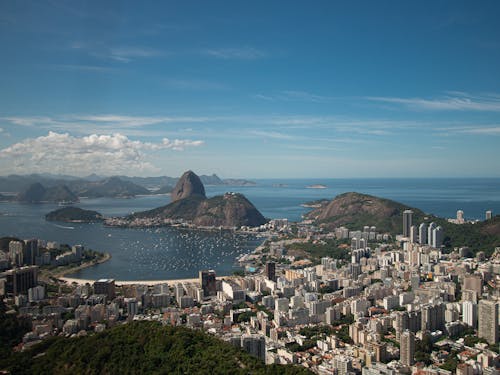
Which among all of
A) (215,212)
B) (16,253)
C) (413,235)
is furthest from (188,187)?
(413,235)

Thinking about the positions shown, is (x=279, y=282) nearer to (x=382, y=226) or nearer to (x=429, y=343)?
(x=429, y=343)

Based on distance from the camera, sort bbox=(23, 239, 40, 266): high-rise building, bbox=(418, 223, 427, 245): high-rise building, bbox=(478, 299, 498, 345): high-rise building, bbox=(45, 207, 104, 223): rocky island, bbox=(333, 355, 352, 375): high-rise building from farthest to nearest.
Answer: bbox=(45, 207, 104, 223): rocky island → bbox=(418, 223, 427, 245): high-rise building → bbox=(23, 239, 40, 266): high-rise building → bbox=(478, 299, 498, 345): high-rise building → bbox=(333, 355, 352, 375): high-rise building

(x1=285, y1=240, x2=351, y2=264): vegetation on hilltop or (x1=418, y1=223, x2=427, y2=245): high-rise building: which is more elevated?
(x1=418, y1=223, x2=427, y2=245): high-rise building

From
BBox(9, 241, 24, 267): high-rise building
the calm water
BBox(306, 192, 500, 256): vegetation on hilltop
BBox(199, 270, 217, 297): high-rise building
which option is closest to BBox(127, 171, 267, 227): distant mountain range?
the calm water

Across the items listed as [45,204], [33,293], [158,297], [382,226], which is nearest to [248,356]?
[158,297]

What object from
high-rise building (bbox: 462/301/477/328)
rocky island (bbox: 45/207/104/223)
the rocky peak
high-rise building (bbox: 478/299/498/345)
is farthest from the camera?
the rocky peak

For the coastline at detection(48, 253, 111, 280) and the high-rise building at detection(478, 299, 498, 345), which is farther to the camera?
the coastline at detection(48, 253, 111, 280)

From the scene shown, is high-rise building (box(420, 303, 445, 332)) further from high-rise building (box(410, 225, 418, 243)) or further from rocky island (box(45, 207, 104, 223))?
rocky island (box(45, 207, 104, 223))
